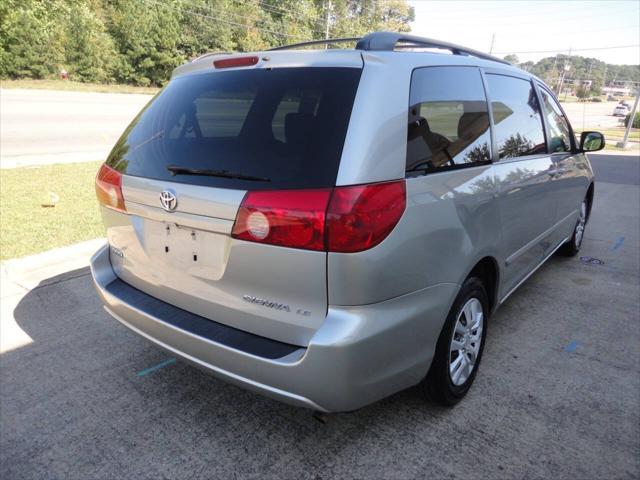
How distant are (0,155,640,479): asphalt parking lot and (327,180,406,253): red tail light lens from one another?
3.66 feet

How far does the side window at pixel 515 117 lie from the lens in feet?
9.56

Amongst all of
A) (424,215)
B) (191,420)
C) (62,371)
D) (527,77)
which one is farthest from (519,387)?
(62,371)

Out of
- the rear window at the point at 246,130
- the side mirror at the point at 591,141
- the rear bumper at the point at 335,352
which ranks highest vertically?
the rear window at the point at 246,130

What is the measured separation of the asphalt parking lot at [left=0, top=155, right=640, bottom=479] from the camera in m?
2.22

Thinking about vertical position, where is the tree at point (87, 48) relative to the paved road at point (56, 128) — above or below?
above

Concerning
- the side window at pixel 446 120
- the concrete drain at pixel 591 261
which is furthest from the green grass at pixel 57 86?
the side window at pixel 446 120

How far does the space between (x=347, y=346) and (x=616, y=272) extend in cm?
418

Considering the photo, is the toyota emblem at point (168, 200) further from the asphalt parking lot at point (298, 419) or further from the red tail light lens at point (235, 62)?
the asphalt parking lot at point (298, 419)

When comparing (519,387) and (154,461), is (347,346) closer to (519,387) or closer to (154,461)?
(154,461)

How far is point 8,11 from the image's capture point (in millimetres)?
34031

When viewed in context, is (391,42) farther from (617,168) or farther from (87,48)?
(87,48)

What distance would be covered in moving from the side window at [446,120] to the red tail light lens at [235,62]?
785 mm

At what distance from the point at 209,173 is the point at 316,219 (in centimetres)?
58

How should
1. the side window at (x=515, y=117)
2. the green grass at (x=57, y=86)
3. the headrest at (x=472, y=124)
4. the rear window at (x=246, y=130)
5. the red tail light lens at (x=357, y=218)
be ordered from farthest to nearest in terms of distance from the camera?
1. the green grass at (x=57, y=86)
2. the side window at (x=515, y=117)
3. the headrest at (x=472, y=124)
4. the rear window at (x=246, y=130)
5. the red tail light lens at (x=357, y=218)
